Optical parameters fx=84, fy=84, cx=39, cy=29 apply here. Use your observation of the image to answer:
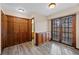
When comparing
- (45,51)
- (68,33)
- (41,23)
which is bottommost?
(45,51)

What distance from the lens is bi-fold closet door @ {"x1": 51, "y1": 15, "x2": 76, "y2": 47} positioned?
291cm

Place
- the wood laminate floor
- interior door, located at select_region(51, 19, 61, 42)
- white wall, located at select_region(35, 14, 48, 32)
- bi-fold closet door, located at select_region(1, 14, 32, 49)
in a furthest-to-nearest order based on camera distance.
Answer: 1. white wall, located at select_region(35, 14, 48, 32)
2. interior door, located at select_region(51, 19, 61, 42)
3. bi-fold closet door, located at select_region(1, 14, 32, 49)
4. the wood laminate floor

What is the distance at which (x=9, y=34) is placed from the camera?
322 centimetres

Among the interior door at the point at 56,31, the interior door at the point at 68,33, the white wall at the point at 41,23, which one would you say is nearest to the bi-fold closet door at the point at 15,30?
the white wall at the point at 41,23

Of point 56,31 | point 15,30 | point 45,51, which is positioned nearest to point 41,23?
point 56,31

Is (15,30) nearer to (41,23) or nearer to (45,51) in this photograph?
(41,23)

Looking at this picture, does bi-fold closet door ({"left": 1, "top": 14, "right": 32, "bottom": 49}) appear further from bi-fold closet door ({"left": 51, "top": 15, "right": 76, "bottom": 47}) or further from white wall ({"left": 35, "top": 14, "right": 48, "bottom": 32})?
bi-fold closet door ({"left": 51, "top": 15, "right": 76, "bottom": 47})

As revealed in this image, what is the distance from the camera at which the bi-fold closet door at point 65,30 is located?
291cm

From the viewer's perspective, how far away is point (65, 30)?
3236 mm

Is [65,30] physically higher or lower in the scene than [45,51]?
higher

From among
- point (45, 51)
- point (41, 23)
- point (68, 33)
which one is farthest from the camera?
point (41, 23)

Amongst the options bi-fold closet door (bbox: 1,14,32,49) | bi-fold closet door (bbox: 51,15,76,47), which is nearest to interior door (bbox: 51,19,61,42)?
bi-fold closet door (bbox: 51,15,76,47)

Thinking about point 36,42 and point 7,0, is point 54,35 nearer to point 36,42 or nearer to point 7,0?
point 36,42

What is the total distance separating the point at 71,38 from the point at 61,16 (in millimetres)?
915
